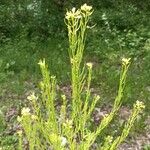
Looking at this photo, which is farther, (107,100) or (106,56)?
(106,56)

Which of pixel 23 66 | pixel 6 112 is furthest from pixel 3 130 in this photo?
pixel 23 66

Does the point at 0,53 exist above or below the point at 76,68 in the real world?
below

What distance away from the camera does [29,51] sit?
12.9 meters

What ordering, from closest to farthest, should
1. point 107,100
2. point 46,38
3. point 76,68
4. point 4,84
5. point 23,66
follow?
point 76,68 < point 107,100 < point 4,84 < point 23,66 < point 46,38

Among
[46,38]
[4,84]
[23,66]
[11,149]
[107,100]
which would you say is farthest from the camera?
[46,38]

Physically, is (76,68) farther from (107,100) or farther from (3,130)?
(107,100)

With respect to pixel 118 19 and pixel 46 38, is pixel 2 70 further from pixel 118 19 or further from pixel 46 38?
pixel 118 19

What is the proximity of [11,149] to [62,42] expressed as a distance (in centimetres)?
512

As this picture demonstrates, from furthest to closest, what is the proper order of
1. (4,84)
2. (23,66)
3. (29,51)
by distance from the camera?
(29,51) → (23,66) → (4,84)

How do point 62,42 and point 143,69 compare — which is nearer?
point 143,69

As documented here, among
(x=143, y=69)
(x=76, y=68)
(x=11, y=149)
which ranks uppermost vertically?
(x=76, y=68)

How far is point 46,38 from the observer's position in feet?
A: 45.4

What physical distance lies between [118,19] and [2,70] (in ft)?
15.1

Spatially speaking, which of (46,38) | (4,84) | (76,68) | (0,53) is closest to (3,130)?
(4,84)
